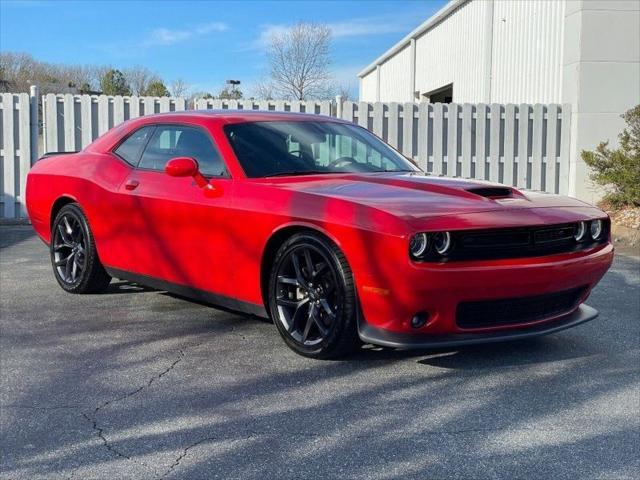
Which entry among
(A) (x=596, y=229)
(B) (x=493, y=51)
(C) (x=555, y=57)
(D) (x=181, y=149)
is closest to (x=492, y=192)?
(A) (x=596, y=229)

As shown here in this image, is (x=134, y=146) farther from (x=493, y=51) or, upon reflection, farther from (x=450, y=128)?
(x=493, y=51)

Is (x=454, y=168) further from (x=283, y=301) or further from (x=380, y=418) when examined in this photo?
(x=380, y=418)

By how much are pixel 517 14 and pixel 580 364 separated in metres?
12.7

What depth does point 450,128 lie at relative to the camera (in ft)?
41.3

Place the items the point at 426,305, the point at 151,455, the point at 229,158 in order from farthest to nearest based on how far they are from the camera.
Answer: the point at 229,158 < the point at 426,305 < the point at 151,455

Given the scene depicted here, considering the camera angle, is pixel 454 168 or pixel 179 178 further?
pixel 454 168

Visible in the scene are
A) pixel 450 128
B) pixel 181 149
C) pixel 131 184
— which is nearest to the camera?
pixel 181 149

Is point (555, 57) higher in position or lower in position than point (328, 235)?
higher

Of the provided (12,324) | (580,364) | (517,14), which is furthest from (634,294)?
(517,14)

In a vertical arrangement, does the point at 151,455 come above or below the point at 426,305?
below

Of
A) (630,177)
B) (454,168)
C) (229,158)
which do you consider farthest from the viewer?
(454,168)

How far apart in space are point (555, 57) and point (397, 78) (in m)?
14.8

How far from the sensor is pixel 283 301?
4.46 metres

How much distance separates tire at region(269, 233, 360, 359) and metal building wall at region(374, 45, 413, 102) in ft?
72.8
